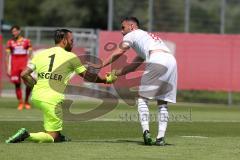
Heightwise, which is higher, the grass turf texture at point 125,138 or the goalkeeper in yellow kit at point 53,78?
the goalkeeper in yellow kit at point 53,78

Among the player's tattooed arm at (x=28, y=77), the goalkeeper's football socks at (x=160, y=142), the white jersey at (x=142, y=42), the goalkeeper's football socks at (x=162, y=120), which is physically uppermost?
the white jersey at (x=142, y=42)

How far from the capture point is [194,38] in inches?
1112

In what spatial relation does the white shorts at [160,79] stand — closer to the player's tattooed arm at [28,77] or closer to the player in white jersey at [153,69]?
the player in white jersey at [153,69]

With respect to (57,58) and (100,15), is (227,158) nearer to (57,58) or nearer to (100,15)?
(57,58)

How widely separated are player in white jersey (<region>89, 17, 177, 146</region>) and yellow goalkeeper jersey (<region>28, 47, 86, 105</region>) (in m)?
0.58

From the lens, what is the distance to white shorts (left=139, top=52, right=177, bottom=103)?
12.4 meters

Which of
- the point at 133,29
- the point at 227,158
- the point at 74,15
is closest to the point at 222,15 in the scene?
the point at 133,29

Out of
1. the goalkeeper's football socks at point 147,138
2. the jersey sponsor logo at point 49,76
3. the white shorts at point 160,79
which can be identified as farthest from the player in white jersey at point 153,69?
the jersey sponsor logo at point 49,76

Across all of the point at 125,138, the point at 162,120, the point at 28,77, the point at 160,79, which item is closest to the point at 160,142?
the point at 162,120

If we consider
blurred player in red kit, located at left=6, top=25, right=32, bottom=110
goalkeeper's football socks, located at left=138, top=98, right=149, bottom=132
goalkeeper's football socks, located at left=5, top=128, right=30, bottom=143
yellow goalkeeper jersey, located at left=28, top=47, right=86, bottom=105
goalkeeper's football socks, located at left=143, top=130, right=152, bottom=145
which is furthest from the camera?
blurred player in red kit, located at left=6, top=25, right=32, bottom=110

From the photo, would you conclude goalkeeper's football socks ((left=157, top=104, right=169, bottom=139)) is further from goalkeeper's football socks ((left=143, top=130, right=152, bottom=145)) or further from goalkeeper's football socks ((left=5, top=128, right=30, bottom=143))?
goalkeeper's football socks ((left=5, top=128, right=30, bottom=143))

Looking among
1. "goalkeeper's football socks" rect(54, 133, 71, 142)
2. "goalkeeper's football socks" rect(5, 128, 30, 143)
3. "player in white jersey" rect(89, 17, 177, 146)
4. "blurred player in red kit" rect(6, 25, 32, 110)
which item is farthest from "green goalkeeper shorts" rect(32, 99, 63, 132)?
"blurred player in red kit" rect(6, 25, 32, 110)

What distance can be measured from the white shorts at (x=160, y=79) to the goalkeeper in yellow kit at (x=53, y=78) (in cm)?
57

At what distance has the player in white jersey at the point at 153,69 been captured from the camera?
487 inches
